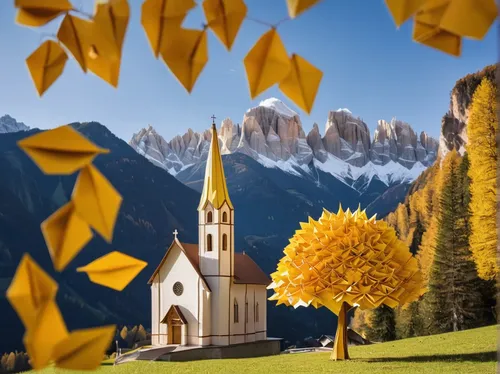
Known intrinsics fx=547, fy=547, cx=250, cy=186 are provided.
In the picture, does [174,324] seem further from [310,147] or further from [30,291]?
[310,147]

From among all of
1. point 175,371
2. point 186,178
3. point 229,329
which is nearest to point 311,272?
point 175,371

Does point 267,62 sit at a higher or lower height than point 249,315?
higher

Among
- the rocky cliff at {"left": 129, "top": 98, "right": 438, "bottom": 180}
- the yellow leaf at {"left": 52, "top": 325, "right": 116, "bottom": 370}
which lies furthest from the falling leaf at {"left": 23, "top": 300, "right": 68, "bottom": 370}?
the rocky cliff at {"left": 129, "top": 98, "right": 438, "bottom": 180}

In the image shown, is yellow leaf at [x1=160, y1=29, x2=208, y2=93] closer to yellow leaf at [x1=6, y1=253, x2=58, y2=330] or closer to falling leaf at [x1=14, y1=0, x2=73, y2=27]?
falling leaf at [x1=14, y1=0, x2=73, y2=27]

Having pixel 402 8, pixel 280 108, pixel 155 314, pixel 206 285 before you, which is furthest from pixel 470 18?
pixel 280 108

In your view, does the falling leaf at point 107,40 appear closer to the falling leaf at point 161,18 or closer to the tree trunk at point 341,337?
the falling leaf at point 161,18

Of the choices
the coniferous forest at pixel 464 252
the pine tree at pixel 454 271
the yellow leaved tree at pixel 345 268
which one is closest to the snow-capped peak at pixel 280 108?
the coniferous forest at pixel 464 252
